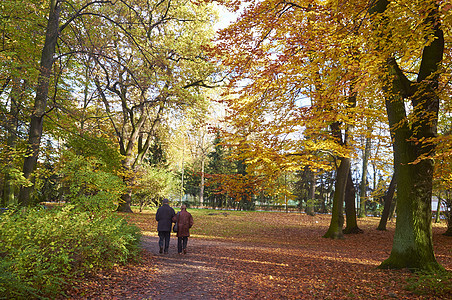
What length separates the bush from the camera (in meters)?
3.99

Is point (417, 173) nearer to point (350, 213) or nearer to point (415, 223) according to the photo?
point (415, 223)

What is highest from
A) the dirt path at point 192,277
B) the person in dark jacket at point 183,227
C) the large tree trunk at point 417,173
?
the large tree trunk at point 417,173

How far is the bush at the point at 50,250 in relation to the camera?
3994 mm

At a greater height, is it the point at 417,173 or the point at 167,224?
the point at 417,173

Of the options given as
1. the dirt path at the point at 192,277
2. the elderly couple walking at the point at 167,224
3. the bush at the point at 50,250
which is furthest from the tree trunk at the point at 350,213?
the bush at the point at 50,250

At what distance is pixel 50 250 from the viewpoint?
5008mm

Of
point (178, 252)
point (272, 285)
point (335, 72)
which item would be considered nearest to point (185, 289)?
point (272, 285)

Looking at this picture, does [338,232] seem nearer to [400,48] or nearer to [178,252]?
[178,252]

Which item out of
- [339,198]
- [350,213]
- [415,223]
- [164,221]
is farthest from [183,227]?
[350,213]

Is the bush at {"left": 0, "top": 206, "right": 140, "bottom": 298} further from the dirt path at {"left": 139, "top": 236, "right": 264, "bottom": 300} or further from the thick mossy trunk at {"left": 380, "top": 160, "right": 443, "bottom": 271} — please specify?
the thick mossy trunk at {"left": 380, "top": 160, "right": 443, "bottom": 271}

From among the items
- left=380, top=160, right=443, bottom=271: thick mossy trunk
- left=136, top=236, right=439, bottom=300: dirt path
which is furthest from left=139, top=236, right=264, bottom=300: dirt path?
left=380, top=160, right=443, bottom=271: thick mossy trunk

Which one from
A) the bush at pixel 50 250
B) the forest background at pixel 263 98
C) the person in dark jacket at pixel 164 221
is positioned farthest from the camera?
the person in dark jacket at pixel 164 221

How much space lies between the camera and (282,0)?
26.6ft

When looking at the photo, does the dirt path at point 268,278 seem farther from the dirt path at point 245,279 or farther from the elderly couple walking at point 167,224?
the elderly couple walking at point 167,224
